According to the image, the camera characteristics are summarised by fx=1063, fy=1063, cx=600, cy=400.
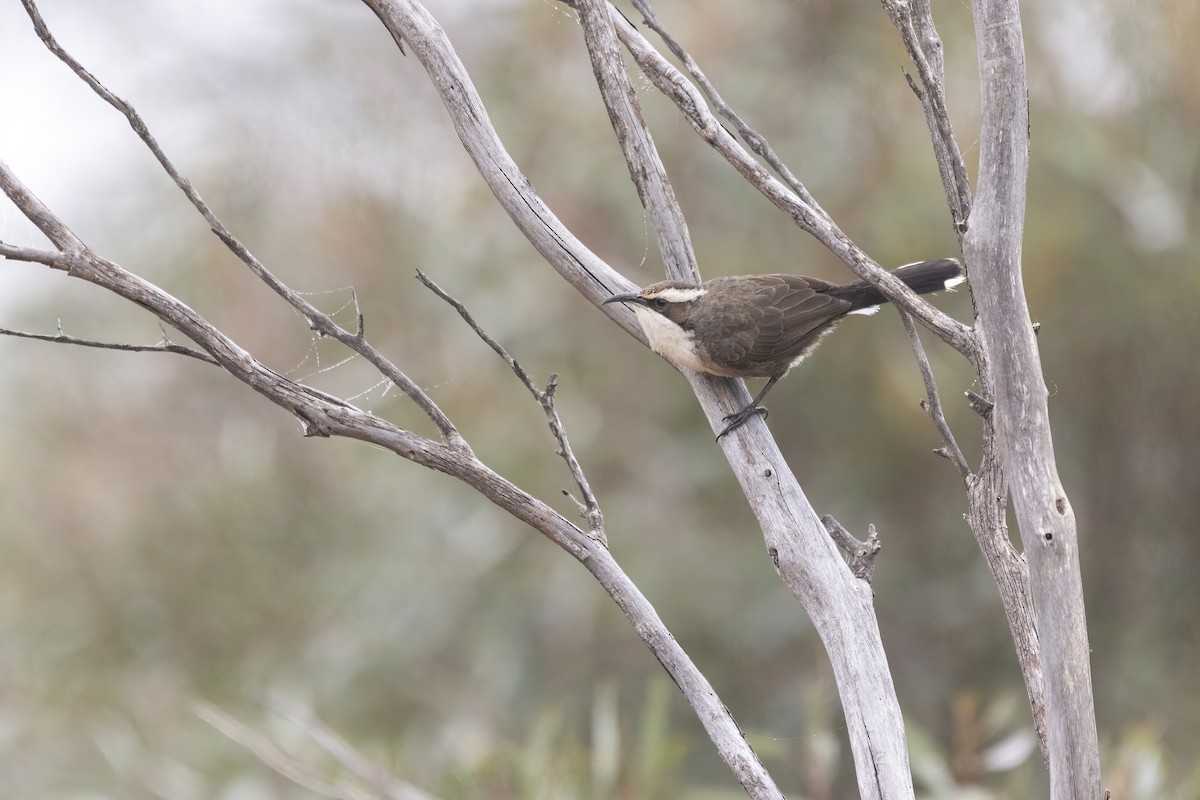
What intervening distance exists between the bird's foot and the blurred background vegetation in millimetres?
1434

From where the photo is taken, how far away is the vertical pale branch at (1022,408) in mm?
747

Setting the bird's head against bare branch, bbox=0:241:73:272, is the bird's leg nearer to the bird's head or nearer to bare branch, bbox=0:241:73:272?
the bird's head

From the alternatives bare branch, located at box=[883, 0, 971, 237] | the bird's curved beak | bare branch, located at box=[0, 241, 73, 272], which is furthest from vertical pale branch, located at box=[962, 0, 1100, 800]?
bare branch, located at box=[0, 241, 73, 272]

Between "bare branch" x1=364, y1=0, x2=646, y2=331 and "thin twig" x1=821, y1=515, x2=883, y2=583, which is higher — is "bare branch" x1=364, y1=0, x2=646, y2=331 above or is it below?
above

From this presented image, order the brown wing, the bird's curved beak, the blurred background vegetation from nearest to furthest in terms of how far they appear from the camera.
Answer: the bird's curved beak
the brown wing
the blurred background vegetation

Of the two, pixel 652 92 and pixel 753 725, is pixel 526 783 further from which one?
pixel 652 92

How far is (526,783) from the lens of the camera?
5.61 feet

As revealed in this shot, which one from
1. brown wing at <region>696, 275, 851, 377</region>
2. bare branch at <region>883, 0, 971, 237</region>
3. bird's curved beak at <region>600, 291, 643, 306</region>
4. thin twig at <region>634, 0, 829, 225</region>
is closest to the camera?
bare branch at <region>883, 0, 971, 237</region>

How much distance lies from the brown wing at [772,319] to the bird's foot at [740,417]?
0.23 meters

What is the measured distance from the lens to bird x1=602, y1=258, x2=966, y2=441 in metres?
1.23

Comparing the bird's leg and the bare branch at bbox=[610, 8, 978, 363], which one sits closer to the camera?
the bare branch at bbox=[610, 8, 978, 363]

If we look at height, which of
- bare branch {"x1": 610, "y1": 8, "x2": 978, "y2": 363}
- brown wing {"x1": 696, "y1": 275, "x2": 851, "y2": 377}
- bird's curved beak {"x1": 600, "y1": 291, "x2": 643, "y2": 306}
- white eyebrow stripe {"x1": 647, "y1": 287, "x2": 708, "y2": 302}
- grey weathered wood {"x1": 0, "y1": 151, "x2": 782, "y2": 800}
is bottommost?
grey weathered wood {"x1": 0, "y1": 151, "x2": 782, "y2": 800}

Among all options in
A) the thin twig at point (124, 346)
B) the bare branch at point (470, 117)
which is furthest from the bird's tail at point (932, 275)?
the thin twig at point (124, 346)

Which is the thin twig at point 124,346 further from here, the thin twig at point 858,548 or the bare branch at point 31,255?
the thin twig at point 858,548
